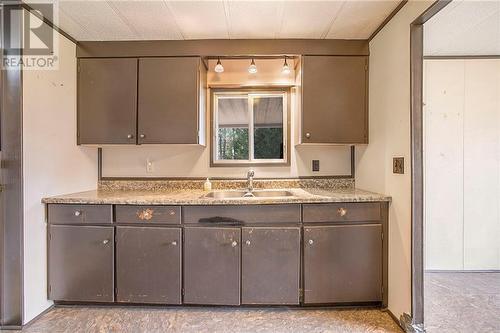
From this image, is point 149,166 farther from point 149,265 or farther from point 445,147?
point 445,147

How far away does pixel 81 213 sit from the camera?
72.6 inches

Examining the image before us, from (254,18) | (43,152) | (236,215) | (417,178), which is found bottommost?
(236,215)

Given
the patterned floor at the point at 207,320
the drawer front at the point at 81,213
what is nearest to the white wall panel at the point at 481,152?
the patterned floor at the point at 207,320

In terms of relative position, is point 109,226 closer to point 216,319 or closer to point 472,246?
point 216,319

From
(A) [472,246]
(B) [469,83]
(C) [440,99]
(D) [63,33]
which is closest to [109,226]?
Answer: (D) [63,33]

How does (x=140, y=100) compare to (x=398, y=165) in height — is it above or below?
above

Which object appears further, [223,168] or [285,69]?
[223,168]

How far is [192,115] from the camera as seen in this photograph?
6.99 ft

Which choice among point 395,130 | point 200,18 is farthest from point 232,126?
point 395,130

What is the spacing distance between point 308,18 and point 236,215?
1586mm

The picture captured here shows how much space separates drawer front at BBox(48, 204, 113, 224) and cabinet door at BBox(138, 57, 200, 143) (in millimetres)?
694

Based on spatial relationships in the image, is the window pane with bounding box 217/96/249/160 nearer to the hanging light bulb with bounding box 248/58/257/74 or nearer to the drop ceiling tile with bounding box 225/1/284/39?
the hanging light bulb with bounding box 248/58/257/74

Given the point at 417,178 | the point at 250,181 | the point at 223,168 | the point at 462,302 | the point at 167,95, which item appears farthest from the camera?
the point at 223,168

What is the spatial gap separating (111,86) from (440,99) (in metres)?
3.16
